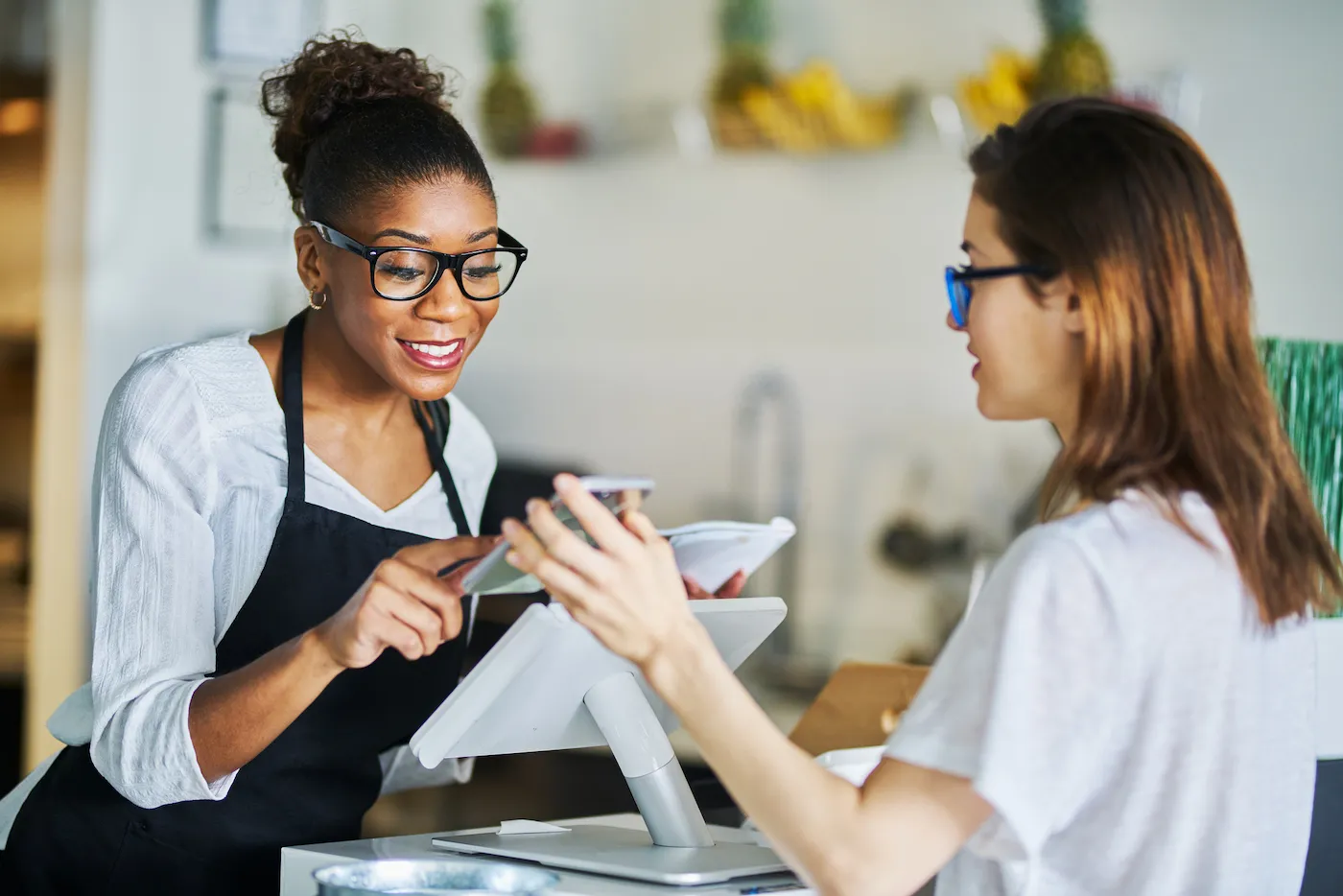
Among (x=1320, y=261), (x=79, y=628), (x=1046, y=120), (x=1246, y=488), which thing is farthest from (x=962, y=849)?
(x=79, y=628)

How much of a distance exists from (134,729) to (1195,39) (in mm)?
2683

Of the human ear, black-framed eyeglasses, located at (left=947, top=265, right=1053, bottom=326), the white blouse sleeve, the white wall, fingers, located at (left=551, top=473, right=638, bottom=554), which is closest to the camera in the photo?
fingers, located at (left=551, top=473, right=638, bottom=554)

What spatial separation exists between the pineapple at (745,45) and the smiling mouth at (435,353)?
82.5 inches

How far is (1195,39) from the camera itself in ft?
10.2

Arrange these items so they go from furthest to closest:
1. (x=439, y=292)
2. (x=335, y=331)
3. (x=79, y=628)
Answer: (x=79, y=628) → (x=335, y=331) → (x=439, y=292)

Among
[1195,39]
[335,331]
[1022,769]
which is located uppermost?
[1195,39]

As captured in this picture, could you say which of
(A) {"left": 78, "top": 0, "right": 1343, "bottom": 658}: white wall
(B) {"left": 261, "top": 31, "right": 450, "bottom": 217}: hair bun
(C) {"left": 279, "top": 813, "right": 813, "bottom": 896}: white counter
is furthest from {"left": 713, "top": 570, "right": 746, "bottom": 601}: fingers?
(A) {"left": 78, "top": 0, "right": 1343, "bottom": 658}: white wall

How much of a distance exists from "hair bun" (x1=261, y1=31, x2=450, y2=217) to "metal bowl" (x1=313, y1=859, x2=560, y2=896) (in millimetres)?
860

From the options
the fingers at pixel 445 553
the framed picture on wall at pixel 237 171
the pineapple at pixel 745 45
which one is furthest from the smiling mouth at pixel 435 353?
the framed picture on wall at pixel 237 171

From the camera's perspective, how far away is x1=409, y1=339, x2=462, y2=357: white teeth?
4.80 ft

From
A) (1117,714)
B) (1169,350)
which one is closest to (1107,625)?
(1117,714)

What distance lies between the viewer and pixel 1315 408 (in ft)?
5.76

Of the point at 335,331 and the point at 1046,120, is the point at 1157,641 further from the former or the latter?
the point at 335,331

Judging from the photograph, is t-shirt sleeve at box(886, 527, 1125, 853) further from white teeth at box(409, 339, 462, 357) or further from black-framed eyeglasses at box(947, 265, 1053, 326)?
white teeth at box(409, 339, 462, 357)
